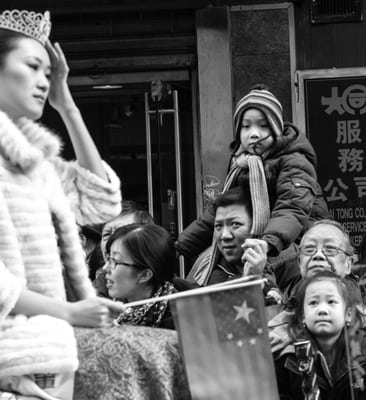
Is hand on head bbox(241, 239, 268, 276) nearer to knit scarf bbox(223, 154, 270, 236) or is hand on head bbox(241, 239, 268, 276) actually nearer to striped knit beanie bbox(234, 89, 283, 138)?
knit scarf bbox(223, 154, 270, 236)

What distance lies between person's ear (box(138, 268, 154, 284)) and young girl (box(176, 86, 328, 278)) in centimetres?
64

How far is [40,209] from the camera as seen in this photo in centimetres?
413

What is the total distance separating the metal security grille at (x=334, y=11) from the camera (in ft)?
32.1

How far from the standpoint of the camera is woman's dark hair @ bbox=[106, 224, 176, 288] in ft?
19.6

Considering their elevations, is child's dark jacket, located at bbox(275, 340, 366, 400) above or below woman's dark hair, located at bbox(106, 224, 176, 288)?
below

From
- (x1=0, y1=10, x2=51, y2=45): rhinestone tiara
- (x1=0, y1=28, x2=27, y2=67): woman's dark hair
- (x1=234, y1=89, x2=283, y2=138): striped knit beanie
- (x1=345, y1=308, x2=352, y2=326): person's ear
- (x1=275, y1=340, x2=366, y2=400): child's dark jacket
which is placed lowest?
(x1=275, y1=340, x2=366, y2=400): child's dark jacket

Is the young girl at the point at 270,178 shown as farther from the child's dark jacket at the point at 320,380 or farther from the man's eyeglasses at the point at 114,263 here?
the child's dark jacket at the point at 320,380

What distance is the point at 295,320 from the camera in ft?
17.9

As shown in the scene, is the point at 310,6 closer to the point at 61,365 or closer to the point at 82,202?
the point at 82,202

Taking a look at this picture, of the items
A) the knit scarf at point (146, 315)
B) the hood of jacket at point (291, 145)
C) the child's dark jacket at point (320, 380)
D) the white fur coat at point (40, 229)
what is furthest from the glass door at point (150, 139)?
the white fur coat at point (40, 229)

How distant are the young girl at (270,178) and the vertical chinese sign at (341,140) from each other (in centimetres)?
260

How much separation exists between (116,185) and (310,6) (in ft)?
18.5

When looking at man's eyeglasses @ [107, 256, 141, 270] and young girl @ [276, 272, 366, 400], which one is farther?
man's eyeglasses @ [107, 256, 141, 270]

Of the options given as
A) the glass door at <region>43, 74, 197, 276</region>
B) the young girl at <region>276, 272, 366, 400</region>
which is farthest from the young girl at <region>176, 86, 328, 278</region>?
the glass door at <region>43, 74, 197, 276</region>
